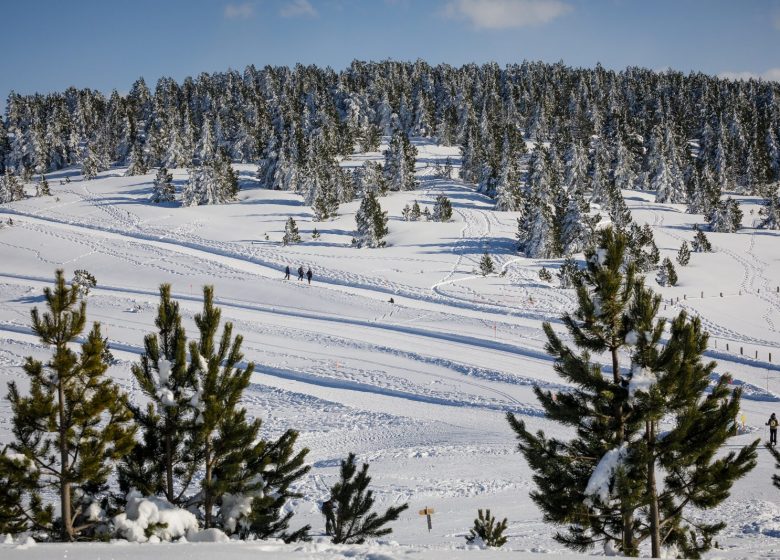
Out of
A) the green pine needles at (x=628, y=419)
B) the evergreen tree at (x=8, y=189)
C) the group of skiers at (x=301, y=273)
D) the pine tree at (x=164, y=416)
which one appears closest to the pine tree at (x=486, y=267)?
the group of skiers at (x=301, y=273)

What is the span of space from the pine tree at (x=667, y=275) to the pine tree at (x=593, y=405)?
34.9 meters

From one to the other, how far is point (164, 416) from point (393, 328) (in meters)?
23.4

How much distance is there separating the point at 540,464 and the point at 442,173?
262 ft

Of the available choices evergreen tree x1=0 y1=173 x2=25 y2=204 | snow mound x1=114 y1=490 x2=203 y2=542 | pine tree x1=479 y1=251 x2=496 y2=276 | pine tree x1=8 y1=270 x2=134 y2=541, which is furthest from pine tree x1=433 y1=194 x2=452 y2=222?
snow mound x1=114 y1=490 x2=203 y2=542

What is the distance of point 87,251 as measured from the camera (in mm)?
50281

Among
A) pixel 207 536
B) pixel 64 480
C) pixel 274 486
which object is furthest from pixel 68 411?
pixel 274 486

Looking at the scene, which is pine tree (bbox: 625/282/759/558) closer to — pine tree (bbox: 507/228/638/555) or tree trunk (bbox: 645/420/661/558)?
tree trunk (bbox: 645/420/661/558)

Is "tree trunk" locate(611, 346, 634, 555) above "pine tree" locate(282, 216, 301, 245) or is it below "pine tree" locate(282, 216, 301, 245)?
below

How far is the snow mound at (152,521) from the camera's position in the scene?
7.84m

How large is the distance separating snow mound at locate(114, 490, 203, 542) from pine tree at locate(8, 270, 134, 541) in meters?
0.80

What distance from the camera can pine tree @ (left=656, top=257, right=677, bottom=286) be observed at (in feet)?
131

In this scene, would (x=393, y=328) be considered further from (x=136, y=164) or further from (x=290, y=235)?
(x=136, y=164)

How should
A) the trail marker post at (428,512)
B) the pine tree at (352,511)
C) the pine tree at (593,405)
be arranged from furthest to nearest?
1. the trail marker post at (428,512)
2. the pine tree at (352,511)
3. the pine tree at (593,405)

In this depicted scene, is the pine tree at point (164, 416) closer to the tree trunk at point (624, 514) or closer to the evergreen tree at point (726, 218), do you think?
the tree trunk at point (624, 514)
